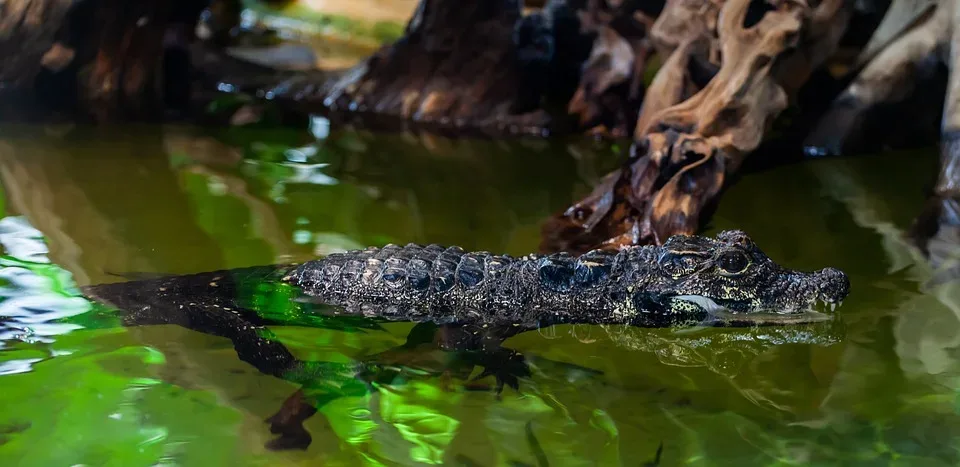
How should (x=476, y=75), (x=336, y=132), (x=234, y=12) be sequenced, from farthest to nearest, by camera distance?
1. (x=234, y=12)
2. (x=476, y=75)
3. (x=336, y=132)

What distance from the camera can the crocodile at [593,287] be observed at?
3.18 m

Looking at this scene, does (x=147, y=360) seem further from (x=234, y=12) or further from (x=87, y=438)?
(x=234, y=12)

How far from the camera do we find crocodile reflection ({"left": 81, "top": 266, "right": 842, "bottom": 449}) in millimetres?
2828

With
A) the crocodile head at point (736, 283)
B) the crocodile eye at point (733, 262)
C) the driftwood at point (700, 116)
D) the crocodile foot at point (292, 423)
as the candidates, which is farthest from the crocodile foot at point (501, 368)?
the driftwood at point (700, 116)

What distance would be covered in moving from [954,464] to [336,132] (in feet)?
17.2

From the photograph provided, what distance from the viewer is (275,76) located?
27.7ft

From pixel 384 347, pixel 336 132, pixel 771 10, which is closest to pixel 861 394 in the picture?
pixel 384 347

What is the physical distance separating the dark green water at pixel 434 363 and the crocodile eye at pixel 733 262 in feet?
0.86

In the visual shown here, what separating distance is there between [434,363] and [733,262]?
A: 4.03 ft

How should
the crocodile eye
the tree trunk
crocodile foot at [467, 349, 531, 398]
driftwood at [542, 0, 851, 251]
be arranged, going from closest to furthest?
1. crocodile foot at [467, 349, 531, 398]
2. the crocodile eye
3. driftwood at [542, 0, 851, 251]
4. the tree trunk

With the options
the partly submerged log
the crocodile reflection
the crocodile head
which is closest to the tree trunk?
the partly submerged log

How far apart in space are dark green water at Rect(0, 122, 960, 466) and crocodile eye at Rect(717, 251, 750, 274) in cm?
26

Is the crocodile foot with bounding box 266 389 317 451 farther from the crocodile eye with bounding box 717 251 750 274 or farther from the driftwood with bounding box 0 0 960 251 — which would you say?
the driftwood with bounding box 0 0 960 251

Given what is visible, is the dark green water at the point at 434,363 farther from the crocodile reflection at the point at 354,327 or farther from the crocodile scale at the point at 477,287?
the crocodile scale at the point at 477,287
